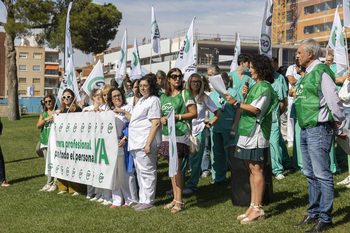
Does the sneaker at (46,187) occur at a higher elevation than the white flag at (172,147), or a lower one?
lower

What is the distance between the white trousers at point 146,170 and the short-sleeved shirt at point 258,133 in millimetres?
1599

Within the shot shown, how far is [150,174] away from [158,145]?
0.44m

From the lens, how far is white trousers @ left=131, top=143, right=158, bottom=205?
6816mm

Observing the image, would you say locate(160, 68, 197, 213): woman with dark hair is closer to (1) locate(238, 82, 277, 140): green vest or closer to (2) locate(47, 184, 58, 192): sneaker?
(1) locate(238, 82, 277, 140): green vest

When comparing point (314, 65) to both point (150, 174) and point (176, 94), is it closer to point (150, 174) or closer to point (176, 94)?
point (176, 94)

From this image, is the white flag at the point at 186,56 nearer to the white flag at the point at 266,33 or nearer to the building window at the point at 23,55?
the white flag at the point at 266,33

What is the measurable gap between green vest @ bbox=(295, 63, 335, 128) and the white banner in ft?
10.4

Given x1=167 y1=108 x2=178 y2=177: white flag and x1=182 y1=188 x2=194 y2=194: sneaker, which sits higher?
x1=167 y1=108 x2=178 y2=177: white flag

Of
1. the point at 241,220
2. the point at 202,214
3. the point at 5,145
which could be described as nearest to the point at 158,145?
the point at 202,214

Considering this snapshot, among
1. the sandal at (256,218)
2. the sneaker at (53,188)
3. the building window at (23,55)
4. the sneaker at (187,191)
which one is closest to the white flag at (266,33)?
the sneaker at (187,191)

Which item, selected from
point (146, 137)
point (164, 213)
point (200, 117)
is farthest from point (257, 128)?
point (200, 117)

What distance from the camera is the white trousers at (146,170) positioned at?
6.82 meters

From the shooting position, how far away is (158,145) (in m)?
6.82

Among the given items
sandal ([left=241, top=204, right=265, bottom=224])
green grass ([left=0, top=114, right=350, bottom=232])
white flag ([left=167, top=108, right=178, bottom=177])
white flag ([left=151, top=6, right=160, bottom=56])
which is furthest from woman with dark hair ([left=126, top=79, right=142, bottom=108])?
white flag ([left=151, top=6, right=160, bottom=56])
